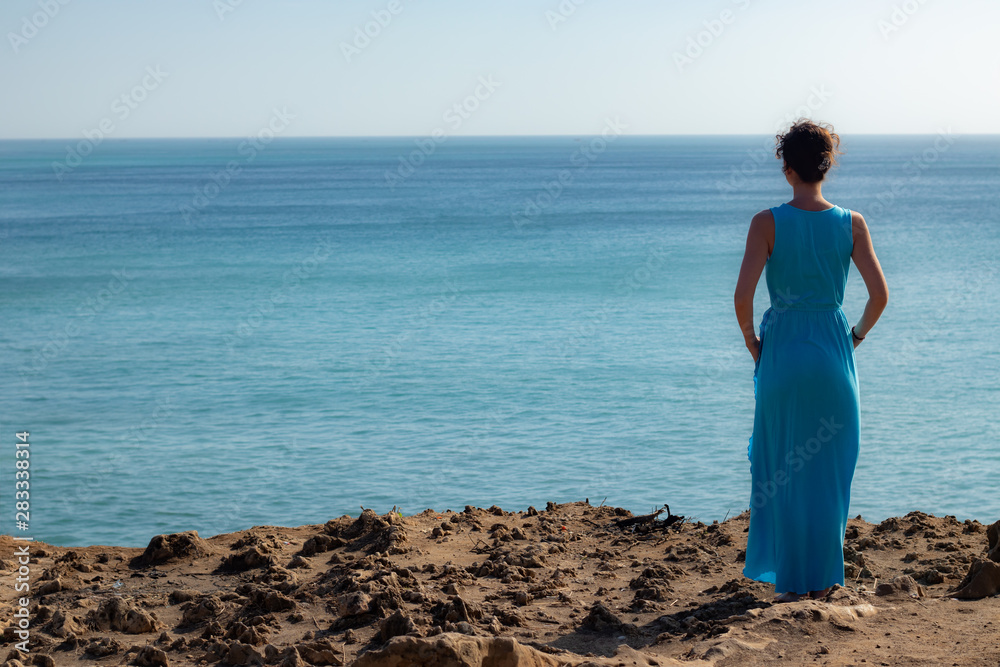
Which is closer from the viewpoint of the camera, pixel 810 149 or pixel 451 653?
pixel 451 653

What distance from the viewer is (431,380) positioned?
1382 centimetres

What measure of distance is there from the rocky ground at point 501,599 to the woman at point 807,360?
0.30m

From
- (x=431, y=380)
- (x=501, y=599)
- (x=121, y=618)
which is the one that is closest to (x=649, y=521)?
(x=501, y=599)

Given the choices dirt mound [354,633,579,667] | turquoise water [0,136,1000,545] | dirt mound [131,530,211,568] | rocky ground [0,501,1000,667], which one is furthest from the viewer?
turquoise water [0,136,1000,545]

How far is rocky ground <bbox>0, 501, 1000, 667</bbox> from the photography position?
3508 millimetres

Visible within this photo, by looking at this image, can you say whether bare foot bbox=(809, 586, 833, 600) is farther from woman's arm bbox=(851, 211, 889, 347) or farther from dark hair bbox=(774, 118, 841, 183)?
dark hair bbox=(774, 118, 841, 183)

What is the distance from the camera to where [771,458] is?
13.4 feet

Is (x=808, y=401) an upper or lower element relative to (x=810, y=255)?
lower

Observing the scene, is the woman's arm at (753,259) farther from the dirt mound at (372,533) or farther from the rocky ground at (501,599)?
the dirt mound at (372,533)

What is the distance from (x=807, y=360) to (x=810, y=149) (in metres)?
0.95

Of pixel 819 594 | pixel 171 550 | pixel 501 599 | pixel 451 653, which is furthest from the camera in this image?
pixel 171 550

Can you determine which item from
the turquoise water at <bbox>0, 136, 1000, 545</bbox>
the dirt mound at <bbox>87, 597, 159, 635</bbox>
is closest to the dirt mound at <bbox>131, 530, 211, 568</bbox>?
the dirt mound at <bbox>87, 597, 159, 635</bbox>

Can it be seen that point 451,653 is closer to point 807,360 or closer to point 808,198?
point 807,360

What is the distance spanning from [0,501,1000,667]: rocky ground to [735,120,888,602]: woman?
0.97 ft
